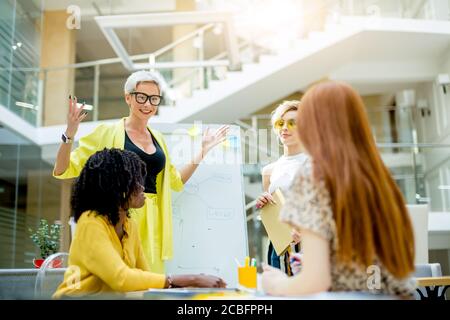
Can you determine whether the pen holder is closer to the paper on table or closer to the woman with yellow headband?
the paper on table

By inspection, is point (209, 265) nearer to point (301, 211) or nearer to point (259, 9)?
point (301, 211)

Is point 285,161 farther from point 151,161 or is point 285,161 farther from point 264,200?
point 151,161

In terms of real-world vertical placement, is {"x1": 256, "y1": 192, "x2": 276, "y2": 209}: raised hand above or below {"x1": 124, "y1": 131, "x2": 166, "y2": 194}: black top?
below

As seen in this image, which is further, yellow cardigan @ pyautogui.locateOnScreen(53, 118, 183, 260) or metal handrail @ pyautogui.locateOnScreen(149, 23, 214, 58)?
metal handrail @ pyautogui.locateOnScreen(149, 23, 214, 58)

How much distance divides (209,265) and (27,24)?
202cm

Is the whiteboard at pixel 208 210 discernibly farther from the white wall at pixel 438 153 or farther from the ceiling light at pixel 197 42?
the ceiling light at pixel 197 42

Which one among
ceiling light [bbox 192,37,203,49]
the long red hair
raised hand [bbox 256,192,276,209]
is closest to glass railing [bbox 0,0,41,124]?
raised hand [bbox 256,192,276,209]

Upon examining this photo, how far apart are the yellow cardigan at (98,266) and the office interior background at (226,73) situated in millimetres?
1059

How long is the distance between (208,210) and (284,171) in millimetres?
550

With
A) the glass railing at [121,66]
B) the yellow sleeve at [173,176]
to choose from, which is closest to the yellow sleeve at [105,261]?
the yellow sleeve at [173,176]

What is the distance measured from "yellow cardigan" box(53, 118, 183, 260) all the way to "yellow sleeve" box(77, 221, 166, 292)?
1.96 feet

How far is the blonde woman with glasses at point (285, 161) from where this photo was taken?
6.54 ft

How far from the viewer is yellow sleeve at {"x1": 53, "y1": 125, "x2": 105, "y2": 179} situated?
1895 mm
